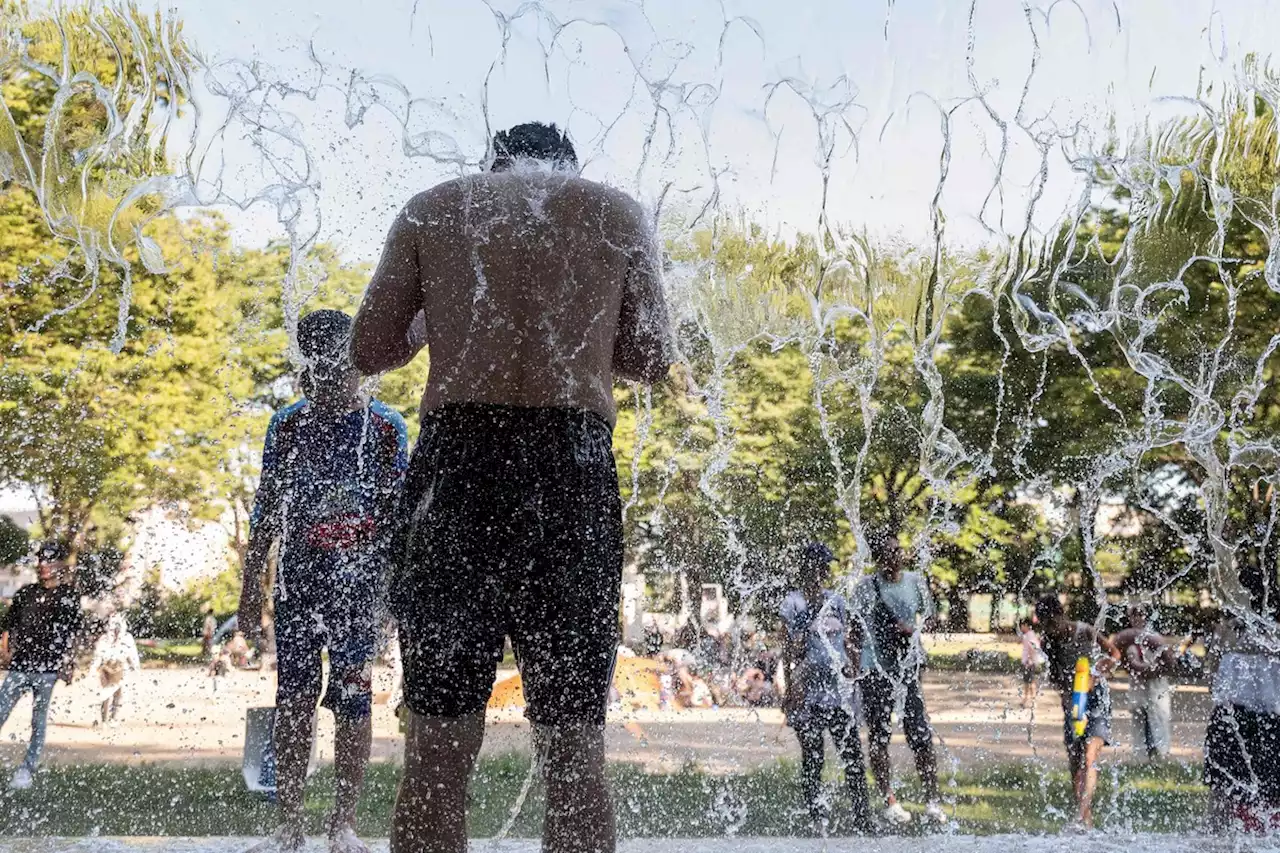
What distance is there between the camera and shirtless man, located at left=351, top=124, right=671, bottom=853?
228 centimetres

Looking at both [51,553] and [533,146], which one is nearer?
[533,146]

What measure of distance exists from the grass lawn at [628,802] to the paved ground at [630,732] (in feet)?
2.19

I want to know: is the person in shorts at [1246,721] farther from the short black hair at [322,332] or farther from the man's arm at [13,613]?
the man's arm at [13,613]

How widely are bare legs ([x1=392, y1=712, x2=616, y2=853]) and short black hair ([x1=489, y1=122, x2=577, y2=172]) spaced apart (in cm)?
119

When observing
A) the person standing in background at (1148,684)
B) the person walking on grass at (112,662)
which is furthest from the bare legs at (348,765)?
the person walking on grass at (112,662)

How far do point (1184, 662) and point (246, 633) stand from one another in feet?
29.1

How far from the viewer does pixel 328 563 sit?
3.60 m

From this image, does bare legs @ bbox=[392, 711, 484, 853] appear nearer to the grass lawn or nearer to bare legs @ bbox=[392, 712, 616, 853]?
bare legs @ bbox=[392, 712, 616, 853]

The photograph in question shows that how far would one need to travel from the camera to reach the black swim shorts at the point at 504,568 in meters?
2.28

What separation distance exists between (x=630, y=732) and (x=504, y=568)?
8.02 metres

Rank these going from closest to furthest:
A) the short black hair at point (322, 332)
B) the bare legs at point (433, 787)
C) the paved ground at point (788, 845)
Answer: the bare legs at point (433, 787)
the paved ground at point (788, 845)
the short black hair at point (322, 332)

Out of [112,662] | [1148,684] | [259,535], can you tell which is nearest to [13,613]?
[112,662]

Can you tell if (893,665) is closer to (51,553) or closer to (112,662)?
(51,553)

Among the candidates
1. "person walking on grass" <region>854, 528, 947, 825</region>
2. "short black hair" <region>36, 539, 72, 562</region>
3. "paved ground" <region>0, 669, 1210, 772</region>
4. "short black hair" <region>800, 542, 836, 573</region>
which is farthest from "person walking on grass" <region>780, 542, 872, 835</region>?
"short black hair" <region>36, 539, 72, 562</region>
